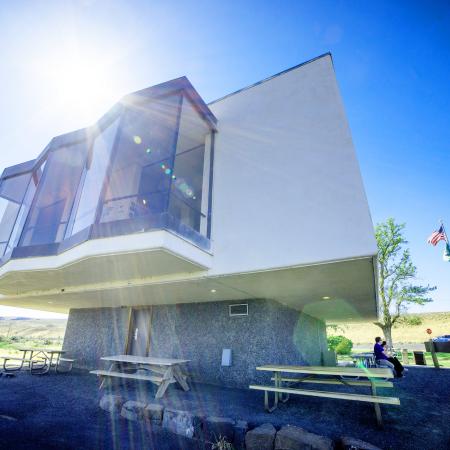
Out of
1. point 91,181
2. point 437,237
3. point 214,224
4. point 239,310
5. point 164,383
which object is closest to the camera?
point 164,383

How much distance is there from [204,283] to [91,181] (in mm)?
4387

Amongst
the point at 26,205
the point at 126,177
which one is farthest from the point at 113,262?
the point at 26,205

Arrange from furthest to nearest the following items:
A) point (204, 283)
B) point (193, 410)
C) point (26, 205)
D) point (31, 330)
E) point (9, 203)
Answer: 1. point (31, 330)
2. point (9, 203)
3. point (26, 205)
4. point (204, 283)
5. point (193, 410)

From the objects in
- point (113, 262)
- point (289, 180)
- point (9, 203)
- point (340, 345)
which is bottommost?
point (340, 345)

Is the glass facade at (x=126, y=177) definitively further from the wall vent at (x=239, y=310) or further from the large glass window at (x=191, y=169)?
the wall vent at (x=239, y=310)

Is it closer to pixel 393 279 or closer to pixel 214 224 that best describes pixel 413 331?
pixel 393 279

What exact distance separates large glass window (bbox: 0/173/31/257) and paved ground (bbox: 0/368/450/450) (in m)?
7.15

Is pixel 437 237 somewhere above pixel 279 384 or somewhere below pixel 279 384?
above

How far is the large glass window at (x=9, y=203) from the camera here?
10.8m

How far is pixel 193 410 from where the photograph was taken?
470 centimetres

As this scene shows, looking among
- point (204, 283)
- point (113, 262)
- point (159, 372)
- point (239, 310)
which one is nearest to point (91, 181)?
point (113, 262)

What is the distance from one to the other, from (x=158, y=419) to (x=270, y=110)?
23.2 ft

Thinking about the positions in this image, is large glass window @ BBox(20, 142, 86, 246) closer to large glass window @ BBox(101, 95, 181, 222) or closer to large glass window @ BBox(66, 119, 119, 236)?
large glass window @ BBox(66, 119, 119, 236)

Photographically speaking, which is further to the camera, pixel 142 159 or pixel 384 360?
pixel 384 360
